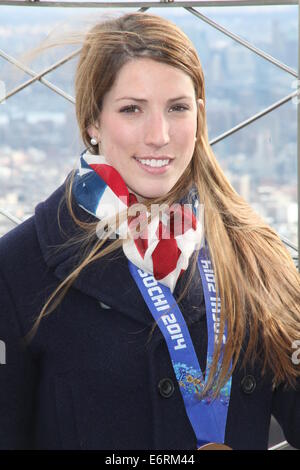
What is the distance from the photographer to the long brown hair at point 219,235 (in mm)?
1135

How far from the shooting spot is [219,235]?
123 centimetres

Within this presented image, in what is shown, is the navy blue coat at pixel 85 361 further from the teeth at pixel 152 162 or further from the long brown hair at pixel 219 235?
the teeth at pixel 152 162

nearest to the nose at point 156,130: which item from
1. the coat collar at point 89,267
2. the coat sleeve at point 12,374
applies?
the coat collar at point 89,267

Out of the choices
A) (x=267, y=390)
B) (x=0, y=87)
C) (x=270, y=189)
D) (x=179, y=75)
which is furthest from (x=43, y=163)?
(x=267, y=390)

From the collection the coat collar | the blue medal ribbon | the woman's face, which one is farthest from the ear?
the blue medal ribbon

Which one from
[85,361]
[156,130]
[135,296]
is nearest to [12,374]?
[85,361]

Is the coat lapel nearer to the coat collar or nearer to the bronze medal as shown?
the coat collar

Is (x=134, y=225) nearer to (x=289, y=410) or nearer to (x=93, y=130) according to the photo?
(x=93, y=130)

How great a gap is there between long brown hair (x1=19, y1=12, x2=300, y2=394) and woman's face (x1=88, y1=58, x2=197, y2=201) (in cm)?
2

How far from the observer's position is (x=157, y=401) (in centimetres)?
115

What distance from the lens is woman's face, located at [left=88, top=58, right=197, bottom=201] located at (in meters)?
1.12

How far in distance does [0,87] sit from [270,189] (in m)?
0.72

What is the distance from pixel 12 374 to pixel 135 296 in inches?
8.9
